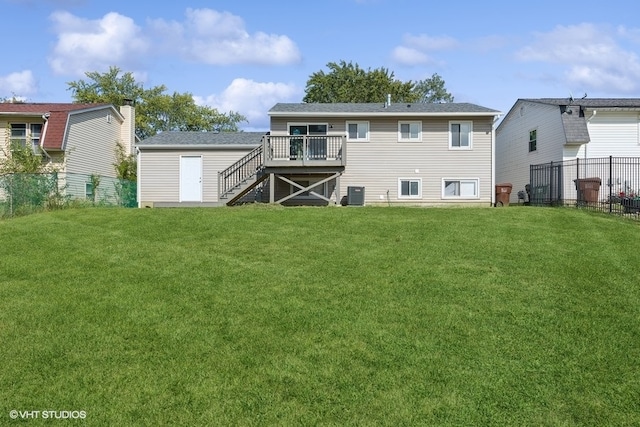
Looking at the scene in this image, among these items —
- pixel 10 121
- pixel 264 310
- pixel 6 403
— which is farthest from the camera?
pixel 10 121

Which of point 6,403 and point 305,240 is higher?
point 305,240

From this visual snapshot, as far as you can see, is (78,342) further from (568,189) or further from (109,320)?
(568,189)

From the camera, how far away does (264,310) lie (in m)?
6.07

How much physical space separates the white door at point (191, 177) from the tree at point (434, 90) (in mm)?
42563

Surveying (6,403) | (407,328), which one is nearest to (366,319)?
(407,328)

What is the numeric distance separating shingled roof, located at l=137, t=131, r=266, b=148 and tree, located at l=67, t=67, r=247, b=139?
24.7 m

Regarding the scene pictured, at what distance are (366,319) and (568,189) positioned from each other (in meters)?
17.1

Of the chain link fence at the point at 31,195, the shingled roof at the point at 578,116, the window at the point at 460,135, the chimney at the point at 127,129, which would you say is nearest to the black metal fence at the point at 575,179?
the shingled roof at the point at 578,116

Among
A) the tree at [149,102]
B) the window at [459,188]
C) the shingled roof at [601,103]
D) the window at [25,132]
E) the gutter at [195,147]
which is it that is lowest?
the window at [459,188]

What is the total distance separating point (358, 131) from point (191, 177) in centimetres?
757

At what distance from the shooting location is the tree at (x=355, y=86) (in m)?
44.4

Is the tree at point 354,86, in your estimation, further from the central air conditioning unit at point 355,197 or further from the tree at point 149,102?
Answer: the central air conditioning unit at point 355,197

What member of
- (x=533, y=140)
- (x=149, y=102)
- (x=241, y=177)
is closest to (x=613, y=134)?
(x=533, y=140)

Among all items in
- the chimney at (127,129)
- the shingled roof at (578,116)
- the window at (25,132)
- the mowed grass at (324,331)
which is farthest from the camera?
the chimney at (127,129)
